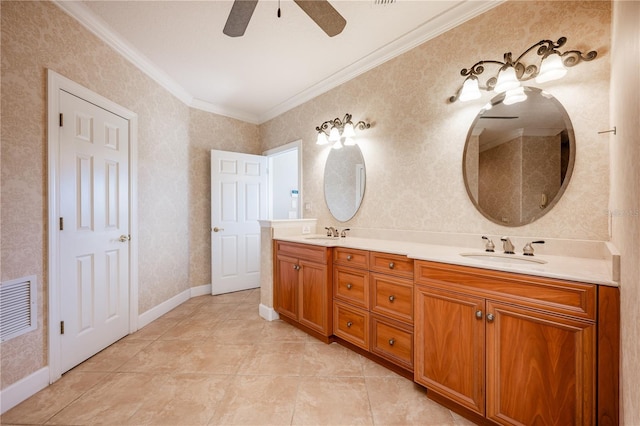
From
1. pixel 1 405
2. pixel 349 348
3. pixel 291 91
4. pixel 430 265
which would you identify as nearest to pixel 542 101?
pixel 430 265

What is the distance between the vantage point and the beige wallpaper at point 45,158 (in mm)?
1611

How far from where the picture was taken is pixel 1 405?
5.04 feet

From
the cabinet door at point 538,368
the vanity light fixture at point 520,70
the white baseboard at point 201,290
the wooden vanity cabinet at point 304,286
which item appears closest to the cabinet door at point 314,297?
the wooden vanity cabinet at point 304,286

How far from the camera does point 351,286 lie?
218 centimetres

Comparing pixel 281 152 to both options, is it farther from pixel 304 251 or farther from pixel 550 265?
pixel 550 265

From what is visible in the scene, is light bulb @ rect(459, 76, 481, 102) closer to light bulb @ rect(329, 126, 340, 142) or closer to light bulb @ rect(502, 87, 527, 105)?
light bulb @ rect(502, 87, 527, 105)

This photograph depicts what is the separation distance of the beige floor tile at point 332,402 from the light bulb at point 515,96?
2156 millimetres

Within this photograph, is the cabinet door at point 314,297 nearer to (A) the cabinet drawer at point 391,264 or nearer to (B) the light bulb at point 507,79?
(A) the cabinet drawer at point 391,264

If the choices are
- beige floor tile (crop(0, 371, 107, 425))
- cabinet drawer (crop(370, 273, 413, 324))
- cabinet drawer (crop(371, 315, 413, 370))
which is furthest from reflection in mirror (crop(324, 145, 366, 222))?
beige floor tile (crop(0, 371, 107, 425))

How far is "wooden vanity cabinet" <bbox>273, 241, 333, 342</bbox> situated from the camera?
2.34 metres

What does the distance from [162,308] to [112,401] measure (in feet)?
4.99

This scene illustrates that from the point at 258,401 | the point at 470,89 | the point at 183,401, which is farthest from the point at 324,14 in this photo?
the point at 183,401

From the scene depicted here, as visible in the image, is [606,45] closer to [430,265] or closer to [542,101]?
[542,101]

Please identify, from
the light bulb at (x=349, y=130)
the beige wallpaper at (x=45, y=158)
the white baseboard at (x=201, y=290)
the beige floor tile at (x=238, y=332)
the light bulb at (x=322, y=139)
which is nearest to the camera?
the beige wallpaper at (x=45, y=158)
